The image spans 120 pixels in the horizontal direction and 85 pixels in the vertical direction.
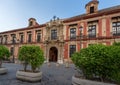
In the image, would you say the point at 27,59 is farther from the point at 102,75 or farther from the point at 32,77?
the point at 102,75

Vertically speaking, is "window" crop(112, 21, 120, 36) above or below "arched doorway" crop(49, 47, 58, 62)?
above

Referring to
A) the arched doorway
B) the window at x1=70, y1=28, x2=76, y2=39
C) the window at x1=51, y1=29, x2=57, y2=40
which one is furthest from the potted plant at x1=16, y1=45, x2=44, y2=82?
the arched doorway

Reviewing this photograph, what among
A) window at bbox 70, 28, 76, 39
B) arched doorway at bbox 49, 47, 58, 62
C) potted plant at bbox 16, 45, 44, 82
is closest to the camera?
potted plant at bbox 16, 45, 44, 82

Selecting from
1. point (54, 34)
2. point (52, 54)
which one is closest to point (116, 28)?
point (54, 34)

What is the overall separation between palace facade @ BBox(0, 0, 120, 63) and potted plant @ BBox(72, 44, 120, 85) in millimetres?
14124

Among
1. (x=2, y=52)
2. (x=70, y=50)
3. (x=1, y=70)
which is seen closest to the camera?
(x=1, y=70)

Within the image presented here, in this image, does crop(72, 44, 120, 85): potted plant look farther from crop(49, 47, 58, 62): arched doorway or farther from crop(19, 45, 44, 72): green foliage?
crop(49, 47, 58, 62): arched doorway

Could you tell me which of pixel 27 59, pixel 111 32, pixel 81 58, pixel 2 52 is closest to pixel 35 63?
pixel 27 59

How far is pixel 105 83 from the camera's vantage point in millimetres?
6848

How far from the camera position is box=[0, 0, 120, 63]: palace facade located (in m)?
20.8

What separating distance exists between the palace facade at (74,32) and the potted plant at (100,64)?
14.1 metres

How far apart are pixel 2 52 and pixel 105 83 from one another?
985 centimetres

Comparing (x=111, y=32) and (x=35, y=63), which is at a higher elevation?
(x=111, y=32)

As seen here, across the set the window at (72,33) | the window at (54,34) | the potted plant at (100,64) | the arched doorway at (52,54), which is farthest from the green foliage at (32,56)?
the arched doorway at (52,54)
